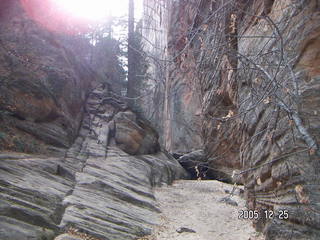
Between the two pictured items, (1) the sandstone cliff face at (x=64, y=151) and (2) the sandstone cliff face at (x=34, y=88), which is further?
(2) the sandstone cliff face at (x=34, y=88)

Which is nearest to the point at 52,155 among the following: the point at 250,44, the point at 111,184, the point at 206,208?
the point at 111,184

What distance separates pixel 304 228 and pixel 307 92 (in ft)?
6.41

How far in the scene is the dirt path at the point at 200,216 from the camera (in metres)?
7.26

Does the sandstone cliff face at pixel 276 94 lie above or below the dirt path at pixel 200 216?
above

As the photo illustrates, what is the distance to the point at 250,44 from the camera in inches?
303
